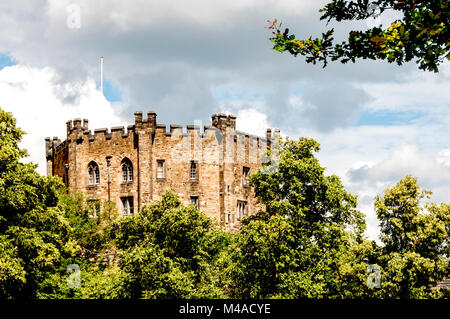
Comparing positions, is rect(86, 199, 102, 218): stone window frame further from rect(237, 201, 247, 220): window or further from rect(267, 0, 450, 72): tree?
rect(267, 0, 450, 72): tree

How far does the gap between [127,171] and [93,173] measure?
4136mm

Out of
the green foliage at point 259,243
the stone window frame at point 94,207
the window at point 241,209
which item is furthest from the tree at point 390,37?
the window at point 241,209

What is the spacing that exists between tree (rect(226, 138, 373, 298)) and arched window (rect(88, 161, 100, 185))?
32.3 meters

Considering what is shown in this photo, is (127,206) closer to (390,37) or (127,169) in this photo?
(127,169)

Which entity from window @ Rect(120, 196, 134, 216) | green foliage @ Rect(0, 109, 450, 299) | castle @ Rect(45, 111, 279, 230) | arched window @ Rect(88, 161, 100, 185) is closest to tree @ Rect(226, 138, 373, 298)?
green foliage @ Rect(0, 109, 450, 299)

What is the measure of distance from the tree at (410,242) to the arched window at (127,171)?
40.8 metres

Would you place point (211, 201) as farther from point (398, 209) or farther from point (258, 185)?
point (398, 209)

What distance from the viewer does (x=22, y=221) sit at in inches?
1417

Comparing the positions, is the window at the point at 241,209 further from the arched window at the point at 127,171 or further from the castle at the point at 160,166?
the arched window at the point at 127,171

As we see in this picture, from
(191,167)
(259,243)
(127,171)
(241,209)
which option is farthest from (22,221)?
(241,209)

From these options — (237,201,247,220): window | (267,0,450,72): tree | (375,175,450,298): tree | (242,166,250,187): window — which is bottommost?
(375,175,450,298): tree

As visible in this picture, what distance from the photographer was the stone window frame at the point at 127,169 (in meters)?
69.6

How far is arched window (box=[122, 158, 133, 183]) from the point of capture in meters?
69.7
